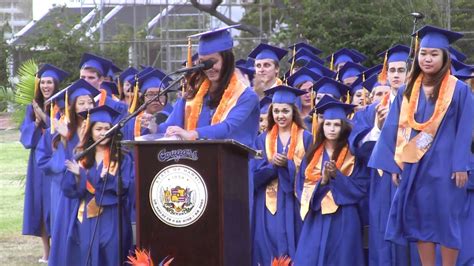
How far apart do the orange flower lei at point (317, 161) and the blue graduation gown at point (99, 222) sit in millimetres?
1437

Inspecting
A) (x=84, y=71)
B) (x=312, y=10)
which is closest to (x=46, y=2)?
(x=312, y=10)

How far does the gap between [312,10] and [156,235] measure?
14.0 metres

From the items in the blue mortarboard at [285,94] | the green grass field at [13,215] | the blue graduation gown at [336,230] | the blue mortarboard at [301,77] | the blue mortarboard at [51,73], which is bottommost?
the green grass field at [13,215]

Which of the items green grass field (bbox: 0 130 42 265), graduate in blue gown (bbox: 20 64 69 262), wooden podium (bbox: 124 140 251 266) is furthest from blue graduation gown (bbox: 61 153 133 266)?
wooden podium (bbox: 124 140 251 266)

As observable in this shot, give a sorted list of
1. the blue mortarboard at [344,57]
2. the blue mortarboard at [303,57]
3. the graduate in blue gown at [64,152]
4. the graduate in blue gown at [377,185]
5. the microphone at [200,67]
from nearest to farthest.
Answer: the microphone at [200,67], the graduate in blue gown at [377,185], the graduate in blue gown at [64,152], the blue mortarboard at [303,57], the blue mortarboard at [344,57]

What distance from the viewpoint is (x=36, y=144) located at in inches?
451

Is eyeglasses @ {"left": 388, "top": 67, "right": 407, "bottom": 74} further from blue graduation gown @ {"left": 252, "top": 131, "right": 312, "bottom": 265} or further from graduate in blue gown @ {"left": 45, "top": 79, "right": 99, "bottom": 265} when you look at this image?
graduate in blue gown @ {"left": 45, "top": 79, "right": 99, "bottom": 265}

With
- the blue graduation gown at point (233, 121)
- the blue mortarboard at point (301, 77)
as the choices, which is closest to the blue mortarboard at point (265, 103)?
the blue mortarboard at point (301, 77)

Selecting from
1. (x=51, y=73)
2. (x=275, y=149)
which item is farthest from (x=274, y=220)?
(x=51, y=73)

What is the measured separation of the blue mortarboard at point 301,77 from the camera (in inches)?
437

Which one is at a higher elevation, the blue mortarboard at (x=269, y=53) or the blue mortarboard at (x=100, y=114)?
the blue mortarboard at (x=269, y=53)

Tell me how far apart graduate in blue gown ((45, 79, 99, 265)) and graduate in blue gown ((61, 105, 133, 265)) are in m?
0.10

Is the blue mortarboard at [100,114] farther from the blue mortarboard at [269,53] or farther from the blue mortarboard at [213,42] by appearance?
the blue mortarboard at [213,42]

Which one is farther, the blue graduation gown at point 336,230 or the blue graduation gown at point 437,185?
the blue graduation gown at point 336,230
